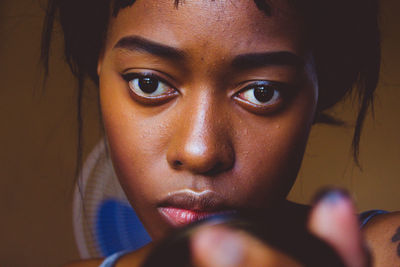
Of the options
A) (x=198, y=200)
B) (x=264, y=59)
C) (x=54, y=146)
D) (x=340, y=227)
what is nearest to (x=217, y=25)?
(x=264, y=59)

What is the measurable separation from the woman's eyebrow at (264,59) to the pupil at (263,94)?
5 cm

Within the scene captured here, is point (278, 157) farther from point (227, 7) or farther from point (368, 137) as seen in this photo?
point (368, 137)

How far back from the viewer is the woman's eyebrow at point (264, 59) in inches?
21.3

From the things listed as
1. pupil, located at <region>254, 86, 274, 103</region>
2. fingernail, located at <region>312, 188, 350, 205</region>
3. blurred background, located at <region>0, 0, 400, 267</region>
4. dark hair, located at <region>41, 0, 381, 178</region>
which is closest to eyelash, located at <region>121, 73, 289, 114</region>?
pupil, located at <region>254, 86, 274, 103</region>

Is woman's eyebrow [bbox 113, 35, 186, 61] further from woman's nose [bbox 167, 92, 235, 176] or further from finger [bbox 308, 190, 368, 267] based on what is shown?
finger [bbox 308, 190, 368, 267]

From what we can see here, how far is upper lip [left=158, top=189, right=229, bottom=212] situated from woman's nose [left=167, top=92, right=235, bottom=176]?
1.3 inches

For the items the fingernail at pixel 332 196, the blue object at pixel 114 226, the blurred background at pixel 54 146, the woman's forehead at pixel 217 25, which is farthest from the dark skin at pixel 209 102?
the blurred background at pixel 54 146

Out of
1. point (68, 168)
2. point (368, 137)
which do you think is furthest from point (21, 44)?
point (368, 137)

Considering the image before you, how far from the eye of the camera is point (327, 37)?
2.25ft

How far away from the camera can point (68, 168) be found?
5.09 feet

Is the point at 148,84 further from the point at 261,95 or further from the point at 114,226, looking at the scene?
the point at 114,226

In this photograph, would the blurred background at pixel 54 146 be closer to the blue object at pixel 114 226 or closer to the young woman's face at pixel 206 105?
the blue object at pixel 114 226

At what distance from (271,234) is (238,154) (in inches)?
11.9

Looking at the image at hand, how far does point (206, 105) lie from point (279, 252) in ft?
1.05
